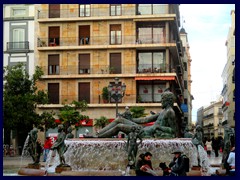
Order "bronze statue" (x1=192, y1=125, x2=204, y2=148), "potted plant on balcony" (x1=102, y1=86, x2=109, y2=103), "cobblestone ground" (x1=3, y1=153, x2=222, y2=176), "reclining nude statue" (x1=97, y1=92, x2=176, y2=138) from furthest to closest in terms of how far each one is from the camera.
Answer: "potted plant on balcony" (x1=102, y1=86, x2=109, y2=103), "cobblestone ground" (x1=3, y1=153, x2=222, y2=176), "reclining nude statue" (x1=97, y1=92, x2=176, y2=138), "bronze statue" (x1=192, y1=125, x2=204, y2=148)

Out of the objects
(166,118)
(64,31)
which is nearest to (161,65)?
(64,31)

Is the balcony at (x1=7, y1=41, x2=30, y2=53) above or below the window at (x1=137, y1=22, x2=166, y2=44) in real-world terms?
below

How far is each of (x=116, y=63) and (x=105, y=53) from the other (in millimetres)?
1160

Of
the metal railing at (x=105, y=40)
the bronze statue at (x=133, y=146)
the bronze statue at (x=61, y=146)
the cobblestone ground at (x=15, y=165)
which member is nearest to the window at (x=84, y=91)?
the metal railing at (x=105, y=40)

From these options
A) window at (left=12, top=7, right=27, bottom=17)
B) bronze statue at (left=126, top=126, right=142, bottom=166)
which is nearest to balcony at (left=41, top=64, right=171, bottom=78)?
window at (left=12, top=7, right=27, bottom=17)

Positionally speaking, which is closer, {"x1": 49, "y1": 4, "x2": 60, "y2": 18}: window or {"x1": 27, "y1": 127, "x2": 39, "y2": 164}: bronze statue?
{"x1": 27, "y1": 127, "x2": 39, "y2": 164}: bronze statue

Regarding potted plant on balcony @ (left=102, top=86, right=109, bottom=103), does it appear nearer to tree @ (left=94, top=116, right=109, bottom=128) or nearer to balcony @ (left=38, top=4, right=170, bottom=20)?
tree @ (left=94, top=116, right=109, bottom=128)

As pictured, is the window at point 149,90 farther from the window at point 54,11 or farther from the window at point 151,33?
the window at point 54,11

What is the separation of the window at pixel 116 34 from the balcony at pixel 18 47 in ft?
21.6

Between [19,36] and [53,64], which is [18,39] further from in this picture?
[53,64]

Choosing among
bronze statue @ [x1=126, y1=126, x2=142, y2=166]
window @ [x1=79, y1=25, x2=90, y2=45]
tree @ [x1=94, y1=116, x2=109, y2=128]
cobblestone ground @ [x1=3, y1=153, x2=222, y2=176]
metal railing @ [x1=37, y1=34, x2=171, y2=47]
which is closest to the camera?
bronze statue @ [x1=126, y1=126, x2=142, y2=166]

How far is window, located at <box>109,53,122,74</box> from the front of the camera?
42.1 meters

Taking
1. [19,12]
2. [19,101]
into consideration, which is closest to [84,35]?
[19,12]

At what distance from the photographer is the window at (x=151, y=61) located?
139ft
